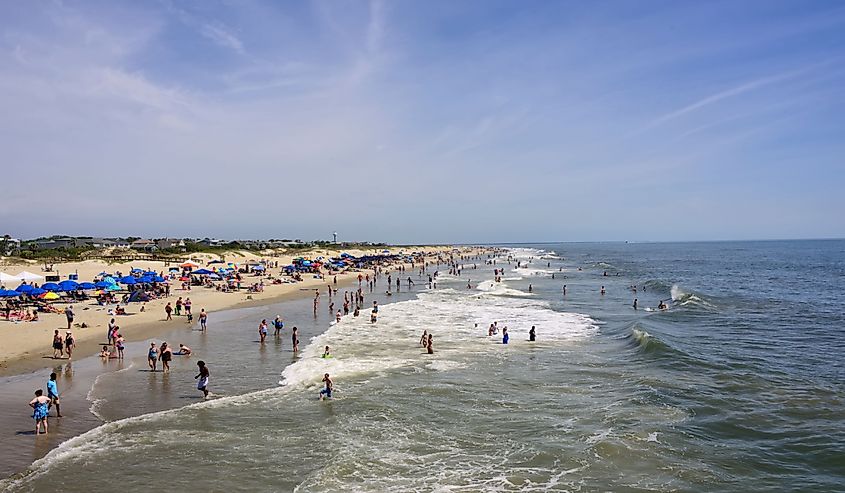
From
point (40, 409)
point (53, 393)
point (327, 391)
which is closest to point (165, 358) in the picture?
point (53, 393)

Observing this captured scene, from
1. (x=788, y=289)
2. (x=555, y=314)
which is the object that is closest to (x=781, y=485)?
(x=555, y=314)

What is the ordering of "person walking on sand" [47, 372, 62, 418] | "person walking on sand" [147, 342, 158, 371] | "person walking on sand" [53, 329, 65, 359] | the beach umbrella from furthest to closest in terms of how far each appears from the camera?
the beach umbrella < "person walking on sand" [53, 329, 65, 359] < "person walking on sand" [147, 342, 158, 371] < "person walking on sand" [47, 372, 62, 418]

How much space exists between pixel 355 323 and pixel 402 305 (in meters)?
9.32

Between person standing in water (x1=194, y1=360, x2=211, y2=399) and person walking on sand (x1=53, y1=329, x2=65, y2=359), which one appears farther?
person walking on sand (x1=53, y1=329, x2=65, y2=359)

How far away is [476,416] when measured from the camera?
48.7ft

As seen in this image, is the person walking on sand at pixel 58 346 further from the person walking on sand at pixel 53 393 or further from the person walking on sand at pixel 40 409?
the person walking on sand at pixel 40 409

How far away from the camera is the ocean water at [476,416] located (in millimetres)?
11188

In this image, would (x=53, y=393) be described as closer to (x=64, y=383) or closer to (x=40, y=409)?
(x=40, y=409)

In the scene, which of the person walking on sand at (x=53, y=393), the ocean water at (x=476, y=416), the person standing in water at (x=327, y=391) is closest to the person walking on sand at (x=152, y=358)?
the ocean water at (x=476, y=416)

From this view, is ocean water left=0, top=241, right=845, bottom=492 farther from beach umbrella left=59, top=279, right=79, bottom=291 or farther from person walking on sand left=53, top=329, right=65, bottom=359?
beach umbrella left=59, top=279, right=79, bottom=291

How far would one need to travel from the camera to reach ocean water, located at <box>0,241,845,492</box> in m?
11.2

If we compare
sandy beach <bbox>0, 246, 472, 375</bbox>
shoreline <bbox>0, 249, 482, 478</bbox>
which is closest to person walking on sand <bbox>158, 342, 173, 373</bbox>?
shoreline <bbox>0, 249, 482, 478</bbox>

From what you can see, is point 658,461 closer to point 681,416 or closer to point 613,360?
point 681,416

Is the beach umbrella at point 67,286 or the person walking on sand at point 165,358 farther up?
the beach umbrella at point 67,286
